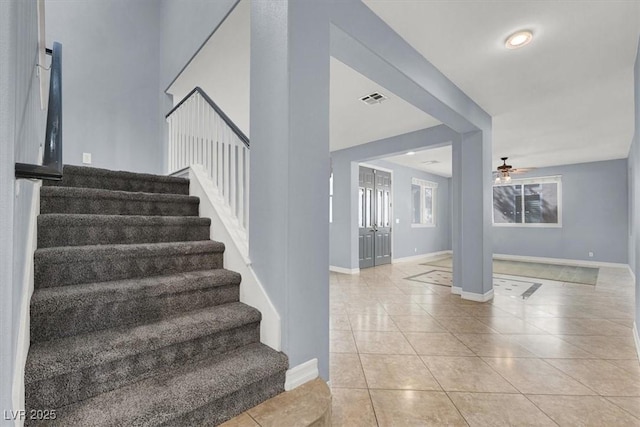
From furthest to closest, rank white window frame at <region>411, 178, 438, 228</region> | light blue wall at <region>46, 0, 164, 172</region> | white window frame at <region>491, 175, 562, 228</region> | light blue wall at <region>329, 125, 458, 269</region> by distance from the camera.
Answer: white window frame at <region>411, 178, 438, 228</region> < white window frame at <region>491, 175, 562, 228</region> < light blue wall at <region>329, 125, 458, 269</region> < light blue wall at <region>46, 0, 164, 172</region>

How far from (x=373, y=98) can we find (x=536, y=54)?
1682 millimetres

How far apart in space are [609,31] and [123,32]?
5465mm

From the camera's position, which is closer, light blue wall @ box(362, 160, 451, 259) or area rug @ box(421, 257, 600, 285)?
area rug @ box(421, 257, 600, 285)

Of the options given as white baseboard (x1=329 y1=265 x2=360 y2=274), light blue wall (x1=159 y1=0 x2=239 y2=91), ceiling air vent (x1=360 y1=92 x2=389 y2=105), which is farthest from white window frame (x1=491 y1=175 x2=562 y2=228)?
light blue wall (x1=159 y1=0 x2=239 y2=91)

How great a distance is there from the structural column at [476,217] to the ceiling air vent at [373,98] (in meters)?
1.44

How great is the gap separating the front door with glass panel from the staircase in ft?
16.3

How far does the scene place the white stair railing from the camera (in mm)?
2238

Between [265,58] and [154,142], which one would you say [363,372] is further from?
[154,142]

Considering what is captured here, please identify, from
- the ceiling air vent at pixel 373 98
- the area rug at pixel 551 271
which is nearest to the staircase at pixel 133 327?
the ceiling air vent at pixel 373 98

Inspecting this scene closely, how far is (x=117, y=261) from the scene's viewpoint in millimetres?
1643

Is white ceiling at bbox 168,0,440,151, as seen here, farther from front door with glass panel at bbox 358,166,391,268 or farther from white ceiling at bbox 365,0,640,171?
front door with glass panel at bbox 358,166,391,268

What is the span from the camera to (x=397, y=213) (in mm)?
7766

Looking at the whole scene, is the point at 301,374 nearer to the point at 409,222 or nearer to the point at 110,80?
the point at 110,80

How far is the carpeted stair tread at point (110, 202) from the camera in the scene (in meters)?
1.82
